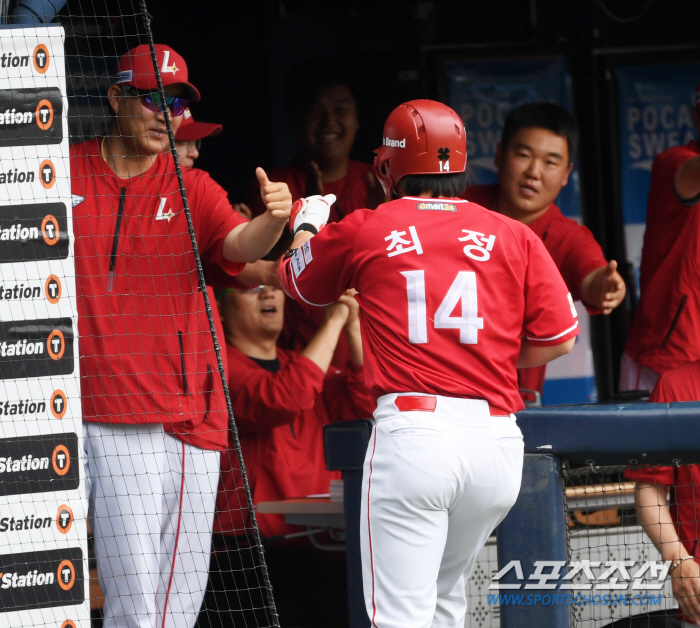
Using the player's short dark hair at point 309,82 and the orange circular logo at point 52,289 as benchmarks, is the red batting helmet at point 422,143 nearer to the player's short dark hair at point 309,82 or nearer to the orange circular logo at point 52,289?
the orange circular logo at point 52,289

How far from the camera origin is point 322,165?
16.1 feet

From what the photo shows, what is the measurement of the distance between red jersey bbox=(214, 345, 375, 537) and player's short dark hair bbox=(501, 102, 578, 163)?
1290 millimetres

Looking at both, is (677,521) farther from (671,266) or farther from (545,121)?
(545,121)

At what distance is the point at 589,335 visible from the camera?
5766 mm

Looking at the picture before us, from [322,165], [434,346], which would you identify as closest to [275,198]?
[434,346]

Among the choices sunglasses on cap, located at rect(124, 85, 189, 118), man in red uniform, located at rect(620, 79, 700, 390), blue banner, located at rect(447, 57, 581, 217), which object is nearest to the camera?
sunglasses on cap, located at rect(124, 85, 189, 118)

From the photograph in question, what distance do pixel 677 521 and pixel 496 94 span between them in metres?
3.13

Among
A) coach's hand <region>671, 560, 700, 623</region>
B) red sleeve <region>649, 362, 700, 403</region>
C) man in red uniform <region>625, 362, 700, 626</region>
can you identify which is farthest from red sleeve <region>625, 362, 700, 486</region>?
coach's hand <region>671, 560, 700, 623</region>

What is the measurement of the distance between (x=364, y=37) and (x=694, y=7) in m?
2.04

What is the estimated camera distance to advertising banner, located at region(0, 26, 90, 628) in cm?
303

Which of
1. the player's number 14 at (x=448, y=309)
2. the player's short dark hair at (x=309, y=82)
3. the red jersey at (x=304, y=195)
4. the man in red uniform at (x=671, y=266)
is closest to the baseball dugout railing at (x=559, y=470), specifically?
the player's number 14 at (x=448, y=309)

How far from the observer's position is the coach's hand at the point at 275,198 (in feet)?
9.84

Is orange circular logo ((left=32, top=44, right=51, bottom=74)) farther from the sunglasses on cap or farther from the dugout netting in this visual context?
the sunglasses on cap

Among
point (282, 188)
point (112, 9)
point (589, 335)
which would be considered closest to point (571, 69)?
Answer: point (589, 335)
